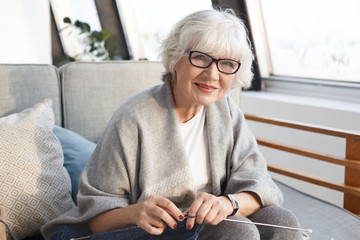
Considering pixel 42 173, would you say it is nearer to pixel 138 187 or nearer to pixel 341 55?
pixel 138 187

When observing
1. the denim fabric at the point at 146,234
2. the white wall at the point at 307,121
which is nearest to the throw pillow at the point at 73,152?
the denim fabric at the point at 146,234

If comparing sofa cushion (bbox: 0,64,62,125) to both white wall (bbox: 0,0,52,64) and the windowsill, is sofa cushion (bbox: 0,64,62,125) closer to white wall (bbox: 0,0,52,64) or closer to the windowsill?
white wall (bbox: 0,0,52,64)

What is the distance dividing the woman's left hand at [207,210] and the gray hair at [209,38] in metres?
0.46

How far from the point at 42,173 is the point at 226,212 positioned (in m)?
0.68

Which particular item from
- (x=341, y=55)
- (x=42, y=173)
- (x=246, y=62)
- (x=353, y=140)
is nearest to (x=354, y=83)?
(x=341, y=55)

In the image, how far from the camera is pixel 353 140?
1815 mm

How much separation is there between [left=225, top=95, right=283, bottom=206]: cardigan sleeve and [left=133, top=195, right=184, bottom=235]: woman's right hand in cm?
32

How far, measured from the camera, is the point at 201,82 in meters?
1.38

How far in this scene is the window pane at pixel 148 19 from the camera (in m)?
A: 3.72

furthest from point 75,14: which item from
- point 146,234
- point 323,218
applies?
point 146,234

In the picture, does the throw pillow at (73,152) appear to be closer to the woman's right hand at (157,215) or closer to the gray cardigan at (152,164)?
the gray cardigan at (152,164)

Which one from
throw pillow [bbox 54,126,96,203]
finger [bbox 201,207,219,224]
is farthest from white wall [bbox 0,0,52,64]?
finger [bbox 201,207,219,224]

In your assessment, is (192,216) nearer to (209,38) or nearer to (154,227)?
A: (154,227)

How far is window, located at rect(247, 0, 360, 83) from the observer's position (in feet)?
8.32
